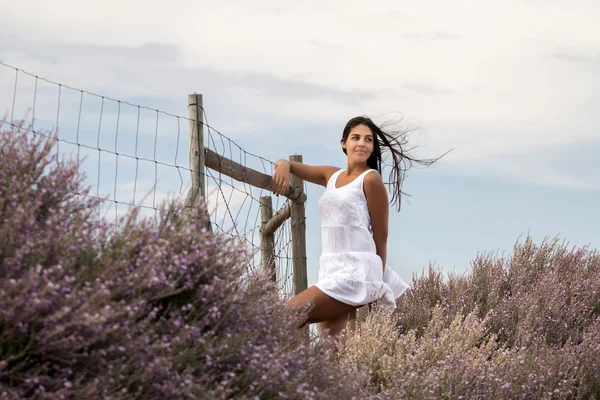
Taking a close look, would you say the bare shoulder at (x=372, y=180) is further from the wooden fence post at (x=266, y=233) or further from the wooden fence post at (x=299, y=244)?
the wooden fence post at (x=266, y=233)

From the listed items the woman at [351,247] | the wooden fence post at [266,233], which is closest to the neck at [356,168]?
the woman at [351,247]

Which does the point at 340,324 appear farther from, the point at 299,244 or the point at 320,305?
the point at 299,244

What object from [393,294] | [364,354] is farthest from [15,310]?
[393,294]

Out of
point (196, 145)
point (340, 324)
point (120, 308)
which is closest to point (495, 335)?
point (340, 324)

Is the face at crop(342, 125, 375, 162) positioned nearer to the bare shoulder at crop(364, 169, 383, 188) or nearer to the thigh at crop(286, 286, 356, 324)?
the bare shoulder at crop(364, 169, 383, 188)

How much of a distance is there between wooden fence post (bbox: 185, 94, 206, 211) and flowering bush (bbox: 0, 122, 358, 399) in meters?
2.13

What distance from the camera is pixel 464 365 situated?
5.30 meters

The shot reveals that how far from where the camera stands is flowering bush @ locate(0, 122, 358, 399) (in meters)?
2.92

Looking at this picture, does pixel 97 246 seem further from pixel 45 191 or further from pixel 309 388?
pixel 309 388

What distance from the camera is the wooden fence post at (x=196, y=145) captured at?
584 centimetres

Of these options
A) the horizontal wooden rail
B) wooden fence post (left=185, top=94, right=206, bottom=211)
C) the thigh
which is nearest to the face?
the horizontal wooden rail

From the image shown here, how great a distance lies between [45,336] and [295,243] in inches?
198

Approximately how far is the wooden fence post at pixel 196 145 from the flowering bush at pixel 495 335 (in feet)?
4.97

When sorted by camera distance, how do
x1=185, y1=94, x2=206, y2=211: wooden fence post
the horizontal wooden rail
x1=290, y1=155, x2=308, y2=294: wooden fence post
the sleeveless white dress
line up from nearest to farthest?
1. x1=185, y1=94, x2=206, y2=211: wooden fence post
2. the sleeveless white dress
3. the horizontal wooden rail
4. x1=290, y1=155, x2=308, y2=294: wooden fence post
